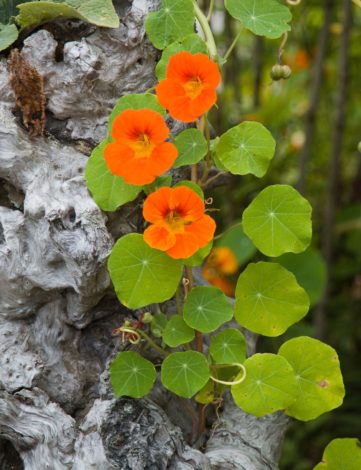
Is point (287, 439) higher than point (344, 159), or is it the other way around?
point (344, 159)

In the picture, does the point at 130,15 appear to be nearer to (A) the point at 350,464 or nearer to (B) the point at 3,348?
(B) the point at 3,348

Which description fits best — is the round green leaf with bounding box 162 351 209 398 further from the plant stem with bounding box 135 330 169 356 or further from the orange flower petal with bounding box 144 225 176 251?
the orange flower petal with bounding box 144 225 176 251

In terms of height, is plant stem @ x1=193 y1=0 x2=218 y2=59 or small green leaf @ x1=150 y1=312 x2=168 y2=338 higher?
plant stem @ x1=193 y1=0 x2=218 y2=59

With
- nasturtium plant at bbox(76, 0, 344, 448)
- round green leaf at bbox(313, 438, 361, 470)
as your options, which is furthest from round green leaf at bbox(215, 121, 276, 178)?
round green leaf at bbox(313, 438, 361, 470)

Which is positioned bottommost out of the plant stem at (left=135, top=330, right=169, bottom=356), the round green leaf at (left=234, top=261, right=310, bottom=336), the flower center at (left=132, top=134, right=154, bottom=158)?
the plant stem at (left=135, top=330, right=169, bottom=356)

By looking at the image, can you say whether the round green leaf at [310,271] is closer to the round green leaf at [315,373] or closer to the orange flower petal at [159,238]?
the round green leaf at [315,373]

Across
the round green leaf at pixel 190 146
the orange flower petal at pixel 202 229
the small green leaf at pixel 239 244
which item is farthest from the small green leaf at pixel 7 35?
the small green leaf at pixel 239 244

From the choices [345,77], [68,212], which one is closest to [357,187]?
[345,77]
